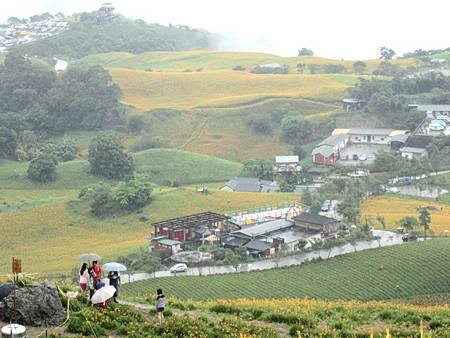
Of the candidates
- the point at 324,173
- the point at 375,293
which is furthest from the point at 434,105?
the point at 375,293

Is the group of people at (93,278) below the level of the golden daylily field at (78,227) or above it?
above

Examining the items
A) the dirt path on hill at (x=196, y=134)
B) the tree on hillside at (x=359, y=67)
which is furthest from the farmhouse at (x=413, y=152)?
the tree on hillside at (x=359, y=67)

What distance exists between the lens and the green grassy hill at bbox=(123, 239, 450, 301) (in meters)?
32.1

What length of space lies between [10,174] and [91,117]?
57.4 ft

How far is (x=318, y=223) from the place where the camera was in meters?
42.6

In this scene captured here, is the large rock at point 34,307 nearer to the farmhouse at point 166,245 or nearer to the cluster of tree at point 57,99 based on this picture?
the farmhouse at point 166,245

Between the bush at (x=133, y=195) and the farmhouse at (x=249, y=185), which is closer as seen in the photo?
the bush at (x=133, y=195)

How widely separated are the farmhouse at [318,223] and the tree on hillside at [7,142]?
35.4 meters

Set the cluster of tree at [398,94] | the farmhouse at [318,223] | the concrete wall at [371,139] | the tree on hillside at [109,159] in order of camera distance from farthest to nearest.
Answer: the cluster of tree at [398,94], the concrete wall at [371,139], the tree on hillside at [109,159], the farmhouse at [318,223]

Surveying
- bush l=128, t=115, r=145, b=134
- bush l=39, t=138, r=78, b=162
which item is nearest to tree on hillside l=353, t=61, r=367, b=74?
bush l=128, t=115, r=145, b=134

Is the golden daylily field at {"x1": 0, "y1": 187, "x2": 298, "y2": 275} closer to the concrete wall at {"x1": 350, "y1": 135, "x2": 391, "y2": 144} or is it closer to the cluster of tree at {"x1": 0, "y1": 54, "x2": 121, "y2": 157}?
the concrete wall at {"x1": 350, "y1": 135, "x2": 391, "y2": 144}

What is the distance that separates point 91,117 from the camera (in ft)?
262

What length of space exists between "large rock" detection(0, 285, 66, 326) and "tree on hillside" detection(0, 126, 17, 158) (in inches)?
2208

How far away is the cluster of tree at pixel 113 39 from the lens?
137250mm
